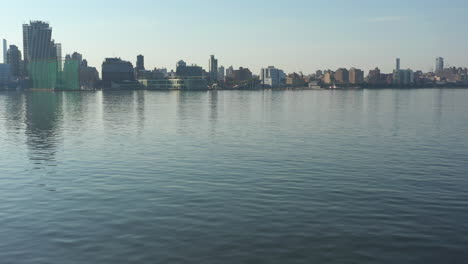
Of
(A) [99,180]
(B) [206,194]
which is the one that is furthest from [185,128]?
(B) [206,194]

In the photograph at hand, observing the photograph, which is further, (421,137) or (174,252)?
(421,137)

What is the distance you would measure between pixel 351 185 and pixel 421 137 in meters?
34.0

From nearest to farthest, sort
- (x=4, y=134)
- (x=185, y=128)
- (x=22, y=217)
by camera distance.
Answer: (x=22, y=217), (x=4, y=134), (x=185, y=128)

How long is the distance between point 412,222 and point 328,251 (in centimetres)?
663

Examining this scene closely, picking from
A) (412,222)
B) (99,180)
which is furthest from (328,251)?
(99,180)

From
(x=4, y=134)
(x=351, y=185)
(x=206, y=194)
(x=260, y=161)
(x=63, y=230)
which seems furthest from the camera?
(x=4, y=134)

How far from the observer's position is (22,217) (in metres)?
25.2

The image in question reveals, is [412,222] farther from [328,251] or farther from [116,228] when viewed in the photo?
[116,228]

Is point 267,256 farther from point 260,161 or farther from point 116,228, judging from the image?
point 260,161

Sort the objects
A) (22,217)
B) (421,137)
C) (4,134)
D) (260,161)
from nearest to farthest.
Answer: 1. (22,217)
2. (260,161)
3. (421,137)
4. (4,134)

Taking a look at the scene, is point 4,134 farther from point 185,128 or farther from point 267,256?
point 267,256

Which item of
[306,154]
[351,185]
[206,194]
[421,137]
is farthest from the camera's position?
[421,137]

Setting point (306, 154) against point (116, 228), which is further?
point (306, 154)

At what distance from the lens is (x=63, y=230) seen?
22.8m
